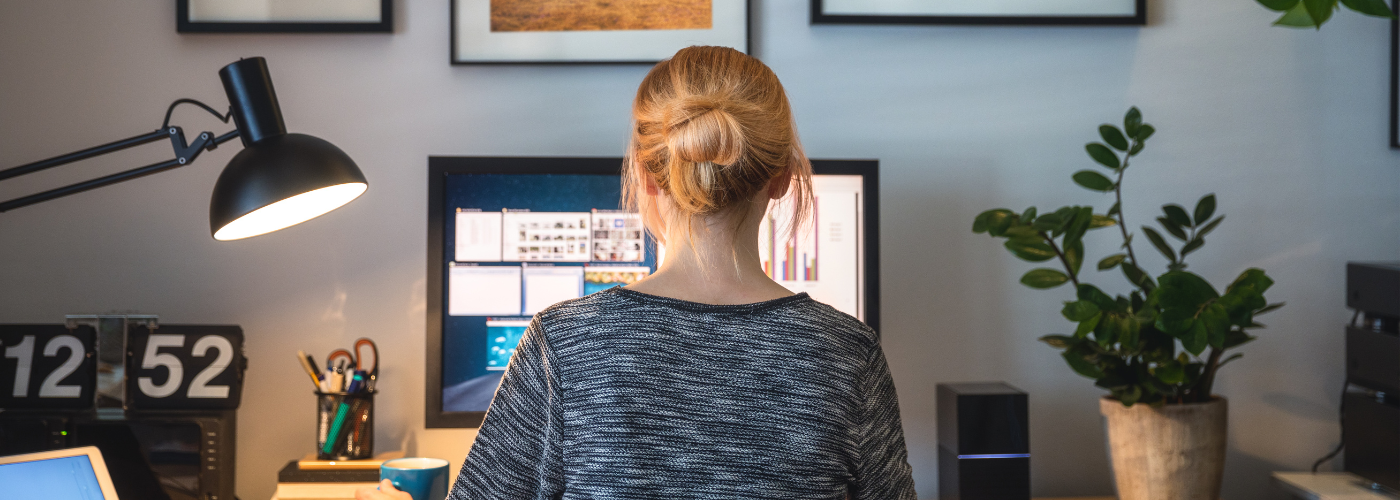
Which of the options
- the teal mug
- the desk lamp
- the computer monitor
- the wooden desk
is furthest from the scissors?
the wooden desk

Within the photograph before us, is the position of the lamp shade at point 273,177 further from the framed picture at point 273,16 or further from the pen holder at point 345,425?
the framed picture at point 273,16

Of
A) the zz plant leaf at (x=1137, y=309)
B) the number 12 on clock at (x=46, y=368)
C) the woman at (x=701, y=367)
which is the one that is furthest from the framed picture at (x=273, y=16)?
the zz plant leaf at (x=1137, y=309)

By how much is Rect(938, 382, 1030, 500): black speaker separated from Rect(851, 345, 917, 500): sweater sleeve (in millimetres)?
592

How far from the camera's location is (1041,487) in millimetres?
1583

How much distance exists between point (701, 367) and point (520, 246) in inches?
32.8

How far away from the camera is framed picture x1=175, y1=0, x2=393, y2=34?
59.1 inches

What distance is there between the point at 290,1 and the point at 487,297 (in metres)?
0.64

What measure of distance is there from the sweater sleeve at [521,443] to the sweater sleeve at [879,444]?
9.6 inches

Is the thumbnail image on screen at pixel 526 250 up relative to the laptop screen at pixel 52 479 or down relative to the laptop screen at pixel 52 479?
up

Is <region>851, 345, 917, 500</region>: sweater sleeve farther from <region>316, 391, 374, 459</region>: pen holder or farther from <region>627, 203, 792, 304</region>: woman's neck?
<region>316, 391, 374, 459</region>: pen holder

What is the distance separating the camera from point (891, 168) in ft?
5.15

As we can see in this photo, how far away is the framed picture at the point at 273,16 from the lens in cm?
150

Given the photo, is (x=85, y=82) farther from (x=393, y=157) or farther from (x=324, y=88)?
(x=393, y=157)

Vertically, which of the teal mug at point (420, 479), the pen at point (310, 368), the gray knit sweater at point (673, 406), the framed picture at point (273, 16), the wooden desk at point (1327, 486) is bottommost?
the wooden desk at point (1327, 486)
